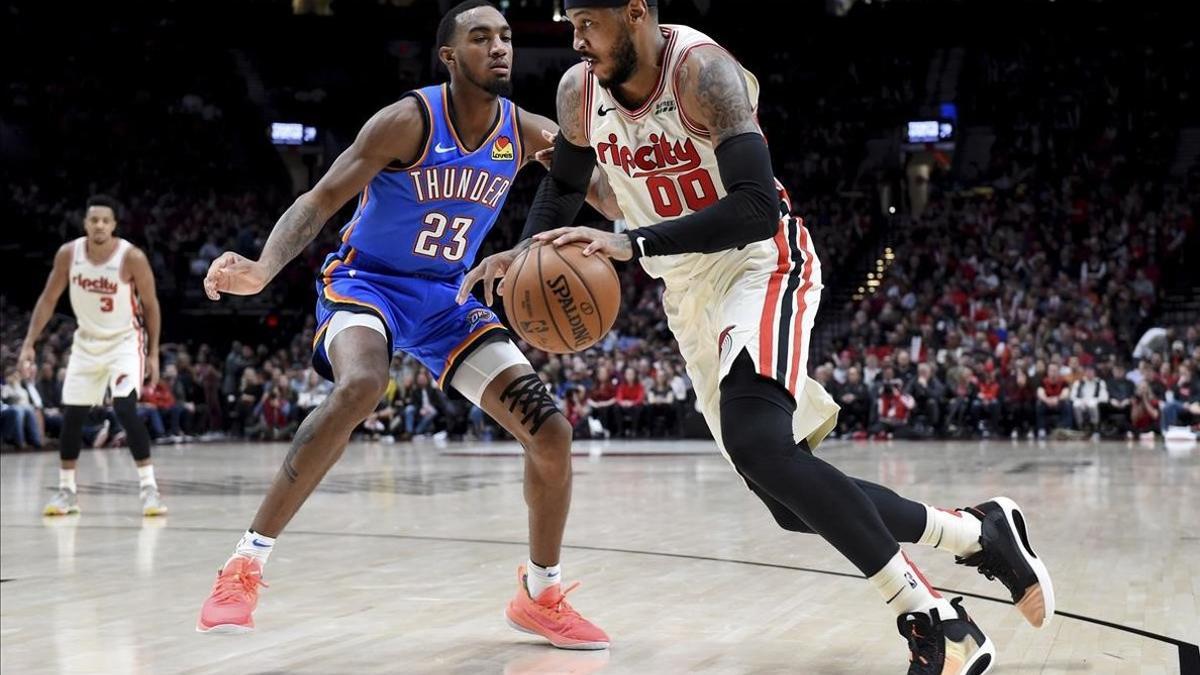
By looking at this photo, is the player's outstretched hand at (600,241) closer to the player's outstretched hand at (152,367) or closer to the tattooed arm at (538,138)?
the tattooed arm at (538,138)

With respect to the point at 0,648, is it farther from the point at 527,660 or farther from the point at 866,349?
the point at 866,349

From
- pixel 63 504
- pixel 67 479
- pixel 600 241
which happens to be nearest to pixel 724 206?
pixel 600 241

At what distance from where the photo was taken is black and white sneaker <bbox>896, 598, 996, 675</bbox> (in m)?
3.23

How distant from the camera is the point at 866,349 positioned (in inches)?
773

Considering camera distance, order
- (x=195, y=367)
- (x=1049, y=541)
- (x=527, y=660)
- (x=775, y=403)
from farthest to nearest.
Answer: (x=195, y=367) → (x=1049, y=541) → (x=527, y=660) → (x=775, y=403)

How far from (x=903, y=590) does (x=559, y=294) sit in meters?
1.14

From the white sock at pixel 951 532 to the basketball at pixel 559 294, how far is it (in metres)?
1.07

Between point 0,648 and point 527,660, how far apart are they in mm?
1652

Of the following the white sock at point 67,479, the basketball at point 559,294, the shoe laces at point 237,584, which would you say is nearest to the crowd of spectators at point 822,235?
the white sock at point 67,479

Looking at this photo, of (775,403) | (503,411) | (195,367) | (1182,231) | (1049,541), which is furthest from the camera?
(1182,231)

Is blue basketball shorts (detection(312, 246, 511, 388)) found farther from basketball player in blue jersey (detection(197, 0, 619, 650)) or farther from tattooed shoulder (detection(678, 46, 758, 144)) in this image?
tattooed shoulder (detection(678, 46, 758, 144))

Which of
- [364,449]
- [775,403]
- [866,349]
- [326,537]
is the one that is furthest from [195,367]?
[775,403]

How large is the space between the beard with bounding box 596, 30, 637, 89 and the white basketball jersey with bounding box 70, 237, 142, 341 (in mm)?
5750

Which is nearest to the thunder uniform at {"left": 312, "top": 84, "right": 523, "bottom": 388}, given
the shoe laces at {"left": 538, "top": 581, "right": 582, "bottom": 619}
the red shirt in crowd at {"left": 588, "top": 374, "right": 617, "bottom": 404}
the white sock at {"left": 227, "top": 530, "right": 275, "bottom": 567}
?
the white sock at {"left": 227, "top": 530, "right": 275, "bottom": 567}
